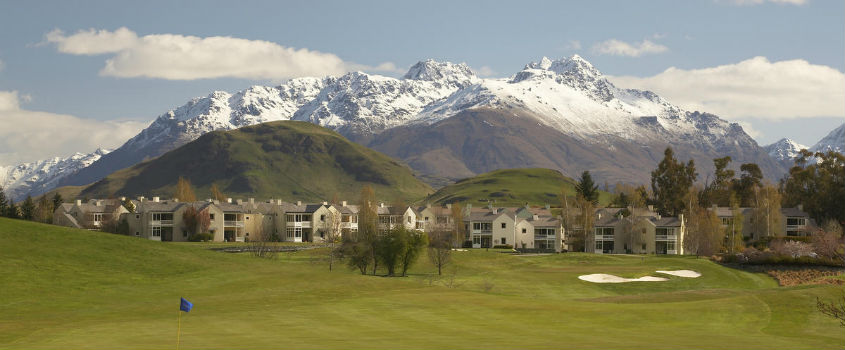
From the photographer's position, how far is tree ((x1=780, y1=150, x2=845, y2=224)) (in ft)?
517

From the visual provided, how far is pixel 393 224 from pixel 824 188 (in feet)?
275

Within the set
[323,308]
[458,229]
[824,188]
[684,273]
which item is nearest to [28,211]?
[458,229]

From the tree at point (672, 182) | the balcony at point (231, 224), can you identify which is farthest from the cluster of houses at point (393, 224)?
the tree at point (672, 182)

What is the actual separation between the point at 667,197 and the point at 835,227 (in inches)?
1491

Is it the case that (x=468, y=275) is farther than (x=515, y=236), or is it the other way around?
(x=515, y=236)

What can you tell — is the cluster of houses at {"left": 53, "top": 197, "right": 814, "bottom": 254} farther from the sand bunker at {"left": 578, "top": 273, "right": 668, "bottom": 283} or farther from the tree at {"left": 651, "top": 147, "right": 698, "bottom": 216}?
the sand bunker at {"left": 578, "top": 273, "right": 668, "bottom": 283}

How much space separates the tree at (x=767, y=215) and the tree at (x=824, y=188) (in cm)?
829

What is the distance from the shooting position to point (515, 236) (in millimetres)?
173625

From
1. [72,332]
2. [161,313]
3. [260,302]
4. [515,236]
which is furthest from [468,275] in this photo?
[515,236]

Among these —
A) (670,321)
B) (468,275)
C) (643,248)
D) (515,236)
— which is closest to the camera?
(670,321)

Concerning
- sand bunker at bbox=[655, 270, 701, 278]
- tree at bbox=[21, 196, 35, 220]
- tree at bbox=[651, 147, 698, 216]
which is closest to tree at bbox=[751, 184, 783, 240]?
tree at bbox=[651, 147, 698, 216]

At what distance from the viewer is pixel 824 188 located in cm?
16162

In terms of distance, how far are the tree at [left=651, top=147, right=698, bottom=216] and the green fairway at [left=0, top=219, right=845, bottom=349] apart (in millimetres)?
71771

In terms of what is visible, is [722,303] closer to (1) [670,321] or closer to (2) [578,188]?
(1) [670,321]
